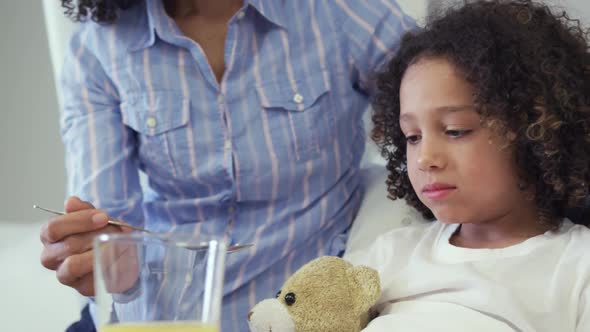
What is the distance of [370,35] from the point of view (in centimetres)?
141

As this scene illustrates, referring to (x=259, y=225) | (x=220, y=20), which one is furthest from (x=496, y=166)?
(x=220, y=20)

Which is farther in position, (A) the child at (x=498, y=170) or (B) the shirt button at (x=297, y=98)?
(B) the shirt button at (x=297, y=98)

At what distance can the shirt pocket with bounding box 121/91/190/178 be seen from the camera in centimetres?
136

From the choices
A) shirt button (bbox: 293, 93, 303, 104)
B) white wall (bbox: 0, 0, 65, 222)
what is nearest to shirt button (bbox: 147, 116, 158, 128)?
shirt button (bbox: 293, 93, 303, 104)

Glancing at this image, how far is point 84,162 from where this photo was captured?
4.61 ft

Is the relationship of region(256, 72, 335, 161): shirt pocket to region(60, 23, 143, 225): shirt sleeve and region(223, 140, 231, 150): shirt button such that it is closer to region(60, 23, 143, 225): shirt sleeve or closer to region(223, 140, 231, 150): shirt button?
region(223, 140, 231, 150): shirt button

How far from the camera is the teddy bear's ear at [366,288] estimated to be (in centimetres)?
103

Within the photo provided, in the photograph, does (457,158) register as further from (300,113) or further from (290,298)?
(300,113)

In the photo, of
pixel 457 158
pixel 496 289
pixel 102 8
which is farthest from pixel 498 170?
pixel 102 8

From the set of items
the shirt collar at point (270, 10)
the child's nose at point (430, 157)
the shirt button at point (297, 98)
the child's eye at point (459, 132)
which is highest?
the shirt collar at point (270, 10)

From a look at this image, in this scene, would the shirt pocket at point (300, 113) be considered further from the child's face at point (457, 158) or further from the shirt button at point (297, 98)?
the child's face at point (457, 158)

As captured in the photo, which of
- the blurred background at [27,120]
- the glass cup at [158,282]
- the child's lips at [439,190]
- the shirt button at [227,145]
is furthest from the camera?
the blurred background at [27,120]

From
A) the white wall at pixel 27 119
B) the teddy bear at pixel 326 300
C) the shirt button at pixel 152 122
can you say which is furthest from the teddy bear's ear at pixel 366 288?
the white wall at pixel 27 119

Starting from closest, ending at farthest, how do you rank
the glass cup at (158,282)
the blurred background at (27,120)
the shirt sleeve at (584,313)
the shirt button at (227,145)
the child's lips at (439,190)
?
the glass cup at (158,282) → the shirt sleeve at (584,313) → the child's lips at (439,190) → the shirt button at (227,145) → the blurred background at (27,120)
